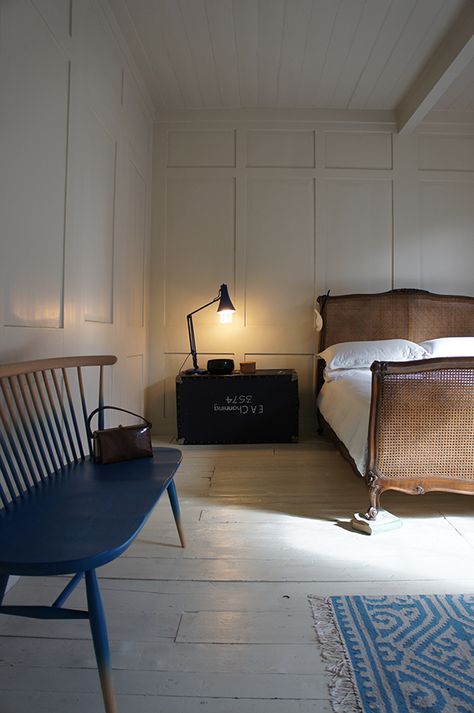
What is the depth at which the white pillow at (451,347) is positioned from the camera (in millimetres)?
2955

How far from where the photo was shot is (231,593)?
4.48ft

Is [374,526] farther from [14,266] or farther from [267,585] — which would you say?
[14,266]

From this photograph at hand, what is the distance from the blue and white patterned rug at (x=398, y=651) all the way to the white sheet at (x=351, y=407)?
2.19 ft

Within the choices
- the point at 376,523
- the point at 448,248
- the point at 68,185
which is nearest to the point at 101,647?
the point at 376,523

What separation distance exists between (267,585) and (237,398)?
1828mm

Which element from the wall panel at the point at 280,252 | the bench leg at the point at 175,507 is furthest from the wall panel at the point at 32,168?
the wall panel at the point at 280,252

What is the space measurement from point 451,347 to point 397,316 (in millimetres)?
574

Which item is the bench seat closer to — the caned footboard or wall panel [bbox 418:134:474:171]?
the caned footboard

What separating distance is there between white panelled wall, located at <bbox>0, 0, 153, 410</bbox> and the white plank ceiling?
317 mm

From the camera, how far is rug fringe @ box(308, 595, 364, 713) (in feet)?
3.12

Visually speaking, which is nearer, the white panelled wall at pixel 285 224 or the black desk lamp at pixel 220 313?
the black desk lamp at pixel 220 313

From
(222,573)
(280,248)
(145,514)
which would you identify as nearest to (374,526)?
(222,573)

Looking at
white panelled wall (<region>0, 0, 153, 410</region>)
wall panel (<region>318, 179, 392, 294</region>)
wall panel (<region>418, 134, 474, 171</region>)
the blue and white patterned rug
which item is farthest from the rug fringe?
wall panel (<region>418, 134, 474, 171</region>)

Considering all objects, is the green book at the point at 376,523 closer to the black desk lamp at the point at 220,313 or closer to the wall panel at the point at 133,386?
the wall panel at the point at 133,386
